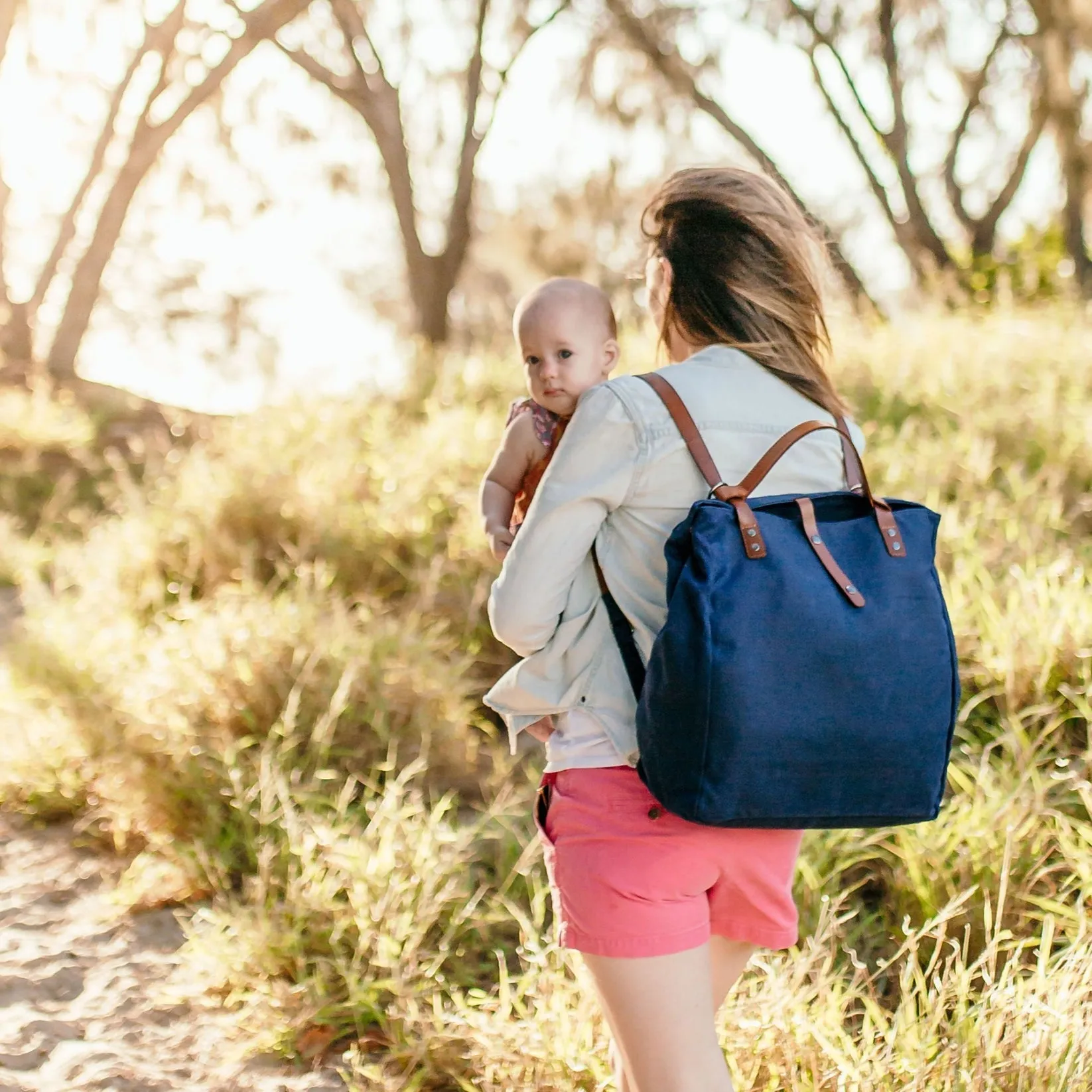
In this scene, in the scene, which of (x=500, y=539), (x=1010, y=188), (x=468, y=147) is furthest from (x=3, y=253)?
(x=500, y=539)

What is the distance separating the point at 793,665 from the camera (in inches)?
63.3

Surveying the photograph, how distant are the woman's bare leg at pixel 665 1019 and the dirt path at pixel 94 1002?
61.1 inches

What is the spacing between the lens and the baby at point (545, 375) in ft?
6.85

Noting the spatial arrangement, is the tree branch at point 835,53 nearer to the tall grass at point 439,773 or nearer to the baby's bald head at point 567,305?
the tall grass at point 439,773

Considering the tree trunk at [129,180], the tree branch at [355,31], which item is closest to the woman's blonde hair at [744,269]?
the tree trunk at [129,180]

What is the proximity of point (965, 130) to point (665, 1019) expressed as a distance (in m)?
13.8

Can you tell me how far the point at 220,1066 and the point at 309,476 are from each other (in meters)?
3.41

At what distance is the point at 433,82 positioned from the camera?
12.7 m

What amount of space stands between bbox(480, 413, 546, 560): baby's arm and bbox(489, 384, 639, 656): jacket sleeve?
0.46m

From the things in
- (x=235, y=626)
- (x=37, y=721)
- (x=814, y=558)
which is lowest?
(x=37, y=721)

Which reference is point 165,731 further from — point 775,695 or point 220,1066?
point 775,695

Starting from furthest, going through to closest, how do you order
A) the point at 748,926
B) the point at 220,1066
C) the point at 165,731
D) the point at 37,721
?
the point at 37,721 → the point at 165,731 → the point at 220,1066 → the point at 748,926

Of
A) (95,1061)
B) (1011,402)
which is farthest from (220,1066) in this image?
Result: (1011,402)

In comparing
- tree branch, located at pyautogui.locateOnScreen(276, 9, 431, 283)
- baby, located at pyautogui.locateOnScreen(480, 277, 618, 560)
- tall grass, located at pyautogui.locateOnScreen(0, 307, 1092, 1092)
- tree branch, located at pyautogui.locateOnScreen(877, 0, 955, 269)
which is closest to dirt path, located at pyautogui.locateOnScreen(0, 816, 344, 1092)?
tall grass, located at pyautogui.locateOnScreen(0, 307, 1092, 1092)
